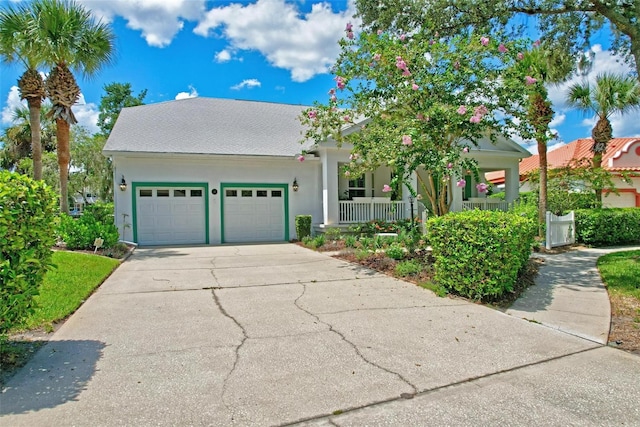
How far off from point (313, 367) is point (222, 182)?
1180 cm

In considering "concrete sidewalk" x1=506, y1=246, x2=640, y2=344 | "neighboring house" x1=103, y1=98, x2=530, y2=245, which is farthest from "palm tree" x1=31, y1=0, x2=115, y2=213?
"concrete sidewalk" x1=506, y1=246, x2=640, y2=344

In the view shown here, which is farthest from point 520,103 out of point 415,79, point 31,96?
point 31,96

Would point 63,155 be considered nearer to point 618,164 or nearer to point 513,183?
point 513,183

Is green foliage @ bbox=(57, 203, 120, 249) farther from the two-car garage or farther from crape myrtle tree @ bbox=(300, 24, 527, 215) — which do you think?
crape myrtle tree @ bbox=(300, 24, 527, 215)

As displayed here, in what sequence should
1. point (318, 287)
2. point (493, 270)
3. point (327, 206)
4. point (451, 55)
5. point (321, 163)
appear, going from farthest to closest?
point (321, 163)
point (327, 206)
point (451, 55)
point (318, 287)
point (493, 270)

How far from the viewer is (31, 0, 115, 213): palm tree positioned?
11.6 metres

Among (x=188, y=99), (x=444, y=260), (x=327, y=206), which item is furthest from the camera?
(x=188, y=99)

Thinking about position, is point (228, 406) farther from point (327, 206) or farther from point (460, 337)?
point (327, 206)

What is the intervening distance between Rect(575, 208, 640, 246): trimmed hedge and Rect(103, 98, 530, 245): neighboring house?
13.7ft

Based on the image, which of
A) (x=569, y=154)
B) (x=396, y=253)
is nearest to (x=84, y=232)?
(x=396, y=253)

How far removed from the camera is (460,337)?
15.2ft

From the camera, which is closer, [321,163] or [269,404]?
[269,404]

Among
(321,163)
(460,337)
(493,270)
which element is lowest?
(460,337)

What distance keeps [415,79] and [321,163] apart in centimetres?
752
